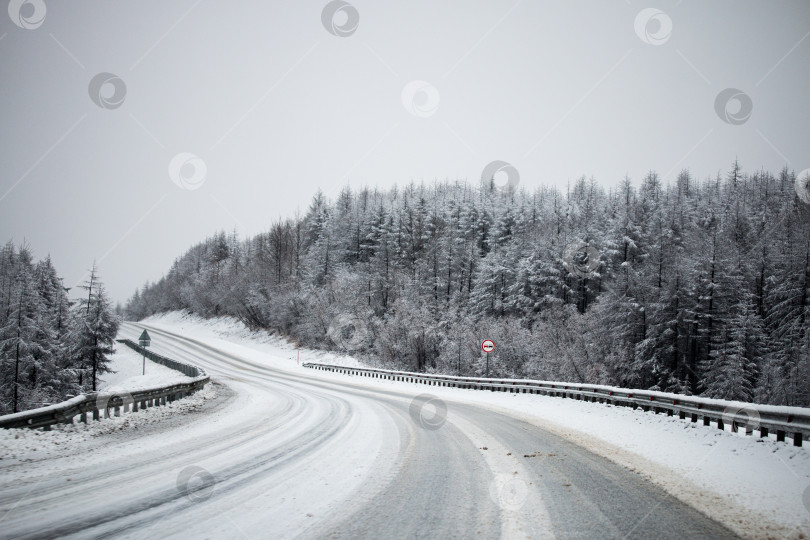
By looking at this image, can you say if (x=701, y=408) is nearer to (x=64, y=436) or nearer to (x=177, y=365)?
(x=64, y=436)

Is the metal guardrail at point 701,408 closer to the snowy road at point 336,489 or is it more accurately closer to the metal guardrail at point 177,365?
the snowy road at point 336,489

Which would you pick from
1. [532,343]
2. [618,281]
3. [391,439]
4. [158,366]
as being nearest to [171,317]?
[158,366]

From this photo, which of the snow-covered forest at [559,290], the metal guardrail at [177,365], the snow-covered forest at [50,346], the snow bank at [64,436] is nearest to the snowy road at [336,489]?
the snow bank at [64,436]

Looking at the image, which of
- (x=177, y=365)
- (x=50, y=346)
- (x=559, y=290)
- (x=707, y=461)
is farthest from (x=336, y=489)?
(x=559, y=290)

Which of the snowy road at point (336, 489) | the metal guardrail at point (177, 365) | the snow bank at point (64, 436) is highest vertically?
the snowy road at point (336, 489)

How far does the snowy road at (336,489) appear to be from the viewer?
4.76m

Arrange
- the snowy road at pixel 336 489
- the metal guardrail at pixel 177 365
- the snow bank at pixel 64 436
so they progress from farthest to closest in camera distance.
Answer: the metal guardrail at pixel 177 365 → the snow bank at pixel 64 436 → the snowy road at pixel 336 489

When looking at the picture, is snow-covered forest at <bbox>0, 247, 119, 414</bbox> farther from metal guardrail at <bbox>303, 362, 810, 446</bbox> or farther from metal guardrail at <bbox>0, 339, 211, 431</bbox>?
metal guardrail at <bbox>303, 362, 810, 446</bbox>

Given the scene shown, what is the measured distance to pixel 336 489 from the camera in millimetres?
6148

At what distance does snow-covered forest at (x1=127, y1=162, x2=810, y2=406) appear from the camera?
104ft

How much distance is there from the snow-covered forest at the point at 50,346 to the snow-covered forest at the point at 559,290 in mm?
22339

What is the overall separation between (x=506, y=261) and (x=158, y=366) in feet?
127

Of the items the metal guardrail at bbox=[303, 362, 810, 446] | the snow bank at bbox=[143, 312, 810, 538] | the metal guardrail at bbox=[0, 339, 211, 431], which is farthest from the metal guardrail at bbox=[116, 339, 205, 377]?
the snow bank at bbox=[143, 312, 810, 538]

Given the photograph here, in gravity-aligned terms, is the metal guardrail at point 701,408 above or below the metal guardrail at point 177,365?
above
